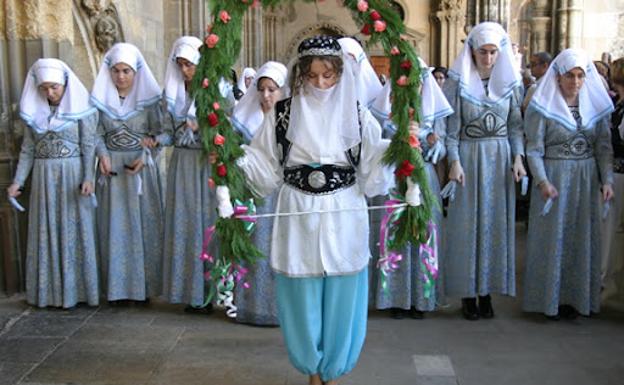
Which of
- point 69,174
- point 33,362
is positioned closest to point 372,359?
point 33,362

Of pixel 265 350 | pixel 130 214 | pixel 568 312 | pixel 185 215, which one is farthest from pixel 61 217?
pixel 568 312

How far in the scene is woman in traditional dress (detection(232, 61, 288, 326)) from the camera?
4500 mm

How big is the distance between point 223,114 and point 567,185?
263 centimetres

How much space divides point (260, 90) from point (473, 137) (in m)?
1.52

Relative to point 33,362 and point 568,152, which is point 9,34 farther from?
point 568,152

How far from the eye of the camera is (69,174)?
5.08 m

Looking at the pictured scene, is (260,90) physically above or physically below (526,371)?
above

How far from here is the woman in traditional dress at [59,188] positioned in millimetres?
4992

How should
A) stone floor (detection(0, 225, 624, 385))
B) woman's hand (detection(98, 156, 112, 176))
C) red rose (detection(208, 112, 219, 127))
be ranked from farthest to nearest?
woman's hand (detection(98, 156, 112, 176)), stone floor (detection(0, 225, 624, 385)), red rose (detection(208, 112, 219, 127))

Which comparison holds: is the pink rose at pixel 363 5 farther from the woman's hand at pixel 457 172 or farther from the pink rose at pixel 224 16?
the woman's hand at pixel 457 172

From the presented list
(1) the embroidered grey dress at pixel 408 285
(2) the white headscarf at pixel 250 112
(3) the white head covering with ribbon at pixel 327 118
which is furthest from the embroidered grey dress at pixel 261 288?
(3) the white head covering with ribbon at pixel 327 118

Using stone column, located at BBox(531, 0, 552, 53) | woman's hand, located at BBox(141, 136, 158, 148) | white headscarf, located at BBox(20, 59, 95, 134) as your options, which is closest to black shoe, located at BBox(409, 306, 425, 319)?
woman's hand, located at BBox(141, 136, 158, 148)

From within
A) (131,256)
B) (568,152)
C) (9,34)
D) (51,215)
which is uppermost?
(9,34)

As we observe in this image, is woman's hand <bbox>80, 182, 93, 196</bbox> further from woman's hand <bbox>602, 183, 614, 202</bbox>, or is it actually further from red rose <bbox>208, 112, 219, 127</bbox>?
woman's hand <bbox>602, 183, 614, 202</bbox>
